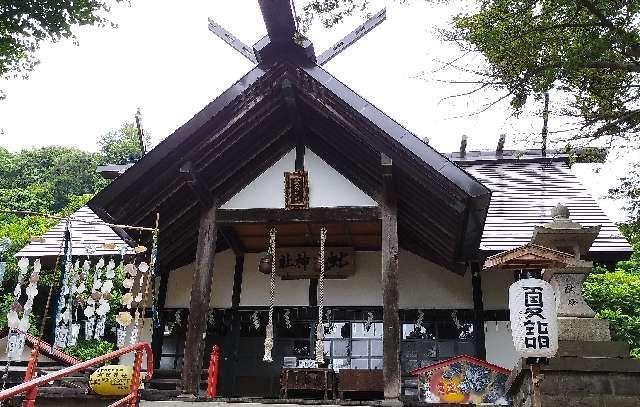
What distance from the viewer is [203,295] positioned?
320 inches

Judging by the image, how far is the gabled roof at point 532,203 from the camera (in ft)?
30.7

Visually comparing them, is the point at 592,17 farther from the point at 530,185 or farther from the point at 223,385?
the point at 223,385

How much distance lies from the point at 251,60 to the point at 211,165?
72.9 inches

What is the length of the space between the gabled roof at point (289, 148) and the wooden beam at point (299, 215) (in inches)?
12.4

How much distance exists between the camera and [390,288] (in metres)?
7.75

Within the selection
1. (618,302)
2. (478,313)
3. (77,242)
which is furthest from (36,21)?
(618,302)

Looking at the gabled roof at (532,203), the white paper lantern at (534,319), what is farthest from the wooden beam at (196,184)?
the white paper lantern at (534,319)

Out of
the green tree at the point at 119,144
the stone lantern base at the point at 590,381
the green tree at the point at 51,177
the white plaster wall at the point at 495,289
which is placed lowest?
the stone lantern base at the point at 590,381

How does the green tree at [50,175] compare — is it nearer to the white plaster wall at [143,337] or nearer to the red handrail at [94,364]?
the white plaster wall at [143,337]

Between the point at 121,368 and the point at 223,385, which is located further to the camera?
the point at 223,385

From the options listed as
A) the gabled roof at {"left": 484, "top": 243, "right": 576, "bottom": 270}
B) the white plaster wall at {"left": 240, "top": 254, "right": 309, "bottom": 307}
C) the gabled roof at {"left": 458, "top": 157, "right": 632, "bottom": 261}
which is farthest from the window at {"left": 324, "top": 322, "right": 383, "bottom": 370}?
the gabled roof at {"left": 484, "top": 243, "right": 576, "bottom": 270}

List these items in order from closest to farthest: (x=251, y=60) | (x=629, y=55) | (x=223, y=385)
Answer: (x=629, y=55) < (x=251, y=60) < (x=223, y=385)

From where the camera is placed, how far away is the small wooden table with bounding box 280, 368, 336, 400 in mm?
9172

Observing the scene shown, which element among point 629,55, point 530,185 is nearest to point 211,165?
point 629,55
